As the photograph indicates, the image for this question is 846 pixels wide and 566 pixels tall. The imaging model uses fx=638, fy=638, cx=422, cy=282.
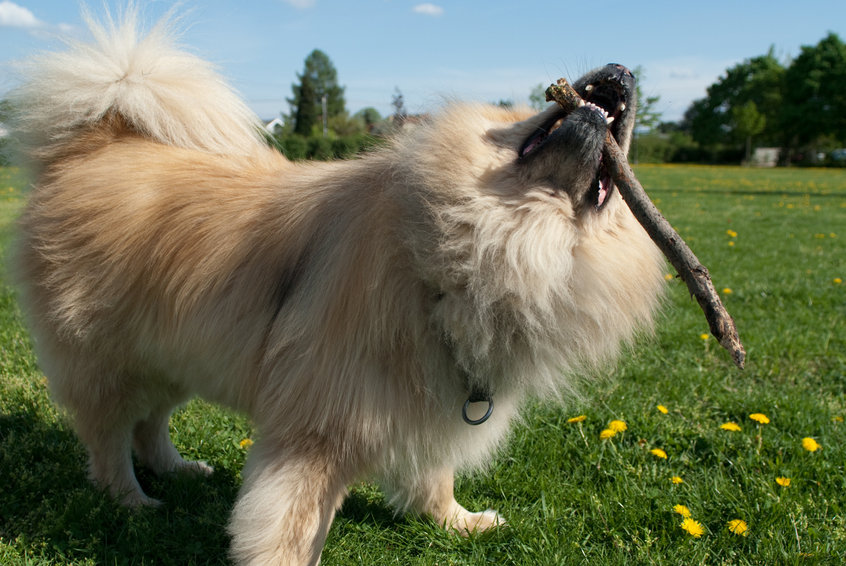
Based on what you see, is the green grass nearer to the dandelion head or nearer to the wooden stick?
the dandelion head

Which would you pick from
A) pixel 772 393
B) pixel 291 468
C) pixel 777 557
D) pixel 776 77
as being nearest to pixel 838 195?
pixel 772 393

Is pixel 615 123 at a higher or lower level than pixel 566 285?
higher

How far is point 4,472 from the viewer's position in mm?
2963

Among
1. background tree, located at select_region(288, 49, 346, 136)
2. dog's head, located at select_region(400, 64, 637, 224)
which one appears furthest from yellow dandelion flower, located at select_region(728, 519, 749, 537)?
background tree, located at select_region(288, 49, 346, 136)

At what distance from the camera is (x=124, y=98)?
114 inches

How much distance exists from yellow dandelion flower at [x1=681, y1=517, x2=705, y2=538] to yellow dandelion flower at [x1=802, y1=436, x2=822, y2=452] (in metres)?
0.82

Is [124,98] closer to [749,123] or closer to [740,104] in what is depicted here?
[749,123]

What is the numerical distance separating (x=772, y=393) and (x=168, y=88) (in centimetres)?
373

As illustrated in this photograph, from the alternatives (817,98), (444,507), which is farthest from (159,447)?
(817,98)

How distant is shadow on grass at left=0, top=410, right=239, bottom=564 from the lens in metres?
2.54

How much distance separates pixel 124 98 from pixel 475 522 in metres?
2.48

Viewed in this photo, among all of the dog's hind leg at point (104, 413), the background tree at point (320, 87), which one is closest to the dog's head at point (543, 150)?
the dog's hind leg at point (104, 413)

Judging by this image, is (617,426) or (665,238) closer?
(665,238)

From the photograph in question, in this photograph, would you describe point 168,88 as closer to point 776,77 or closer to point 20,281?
point 20,281
